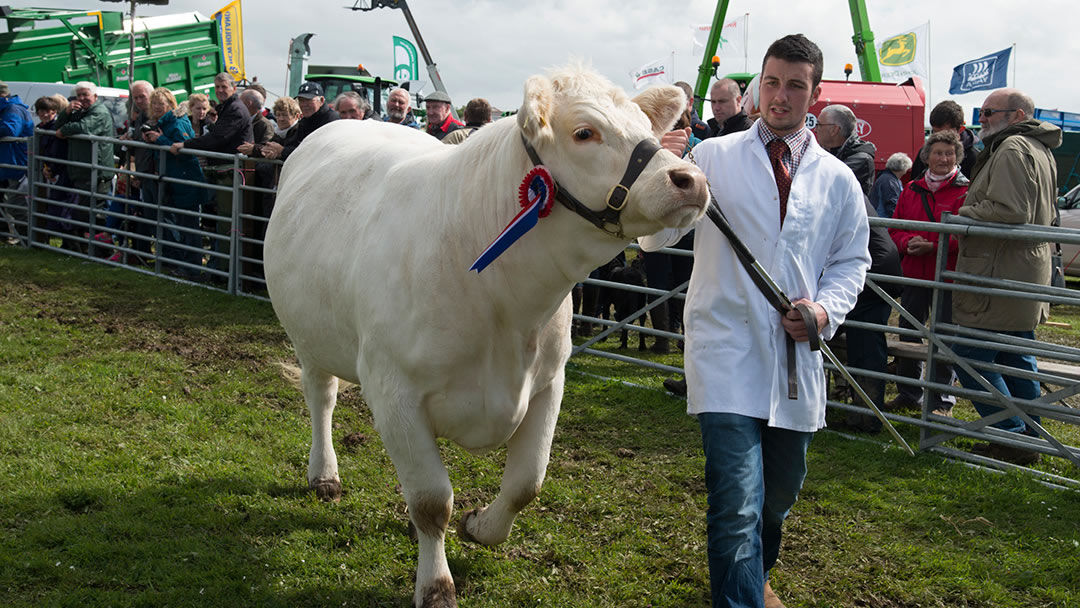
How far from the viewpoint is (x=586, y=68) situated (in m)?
2.87

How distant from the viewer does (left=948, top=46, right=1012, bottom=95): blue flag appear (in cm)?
1877

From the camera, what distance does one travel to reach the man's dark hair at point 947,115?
756cm

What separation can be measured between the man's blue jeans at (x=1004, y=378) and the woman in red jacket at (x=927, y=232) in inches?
17.4

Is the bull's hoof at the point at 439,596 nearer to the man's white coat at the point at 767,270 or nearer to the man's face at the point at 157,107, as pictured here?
the man's white coat at the point at 767,270

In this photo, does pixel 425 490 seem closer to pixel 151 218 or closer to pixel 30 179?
pixel 151 218

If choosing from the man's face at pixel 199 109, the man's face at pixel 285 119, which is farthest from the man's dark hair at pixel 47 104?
the man's face at pixel 285 119

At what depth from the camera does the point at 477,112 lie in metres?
8.10

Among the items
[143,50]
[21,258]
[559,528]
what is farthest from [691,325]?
[143,50]

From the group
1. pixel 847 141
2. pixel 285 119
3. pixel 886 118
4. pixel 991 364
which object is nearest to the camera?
pixel 991 364

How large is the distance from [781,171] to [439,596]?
1914 mm

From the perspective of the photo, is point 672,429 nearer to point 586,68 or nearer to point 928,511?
point 928,511

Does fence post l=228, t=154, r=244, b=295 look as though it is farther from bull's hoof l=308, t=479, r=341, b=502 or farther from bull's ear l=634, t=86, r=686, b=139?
bull's ear l=634, t=86, r=686, b=139

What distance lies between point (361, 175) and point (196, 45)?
1930 centimetres

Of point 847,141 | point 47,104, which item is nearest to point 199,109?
point 47,104
